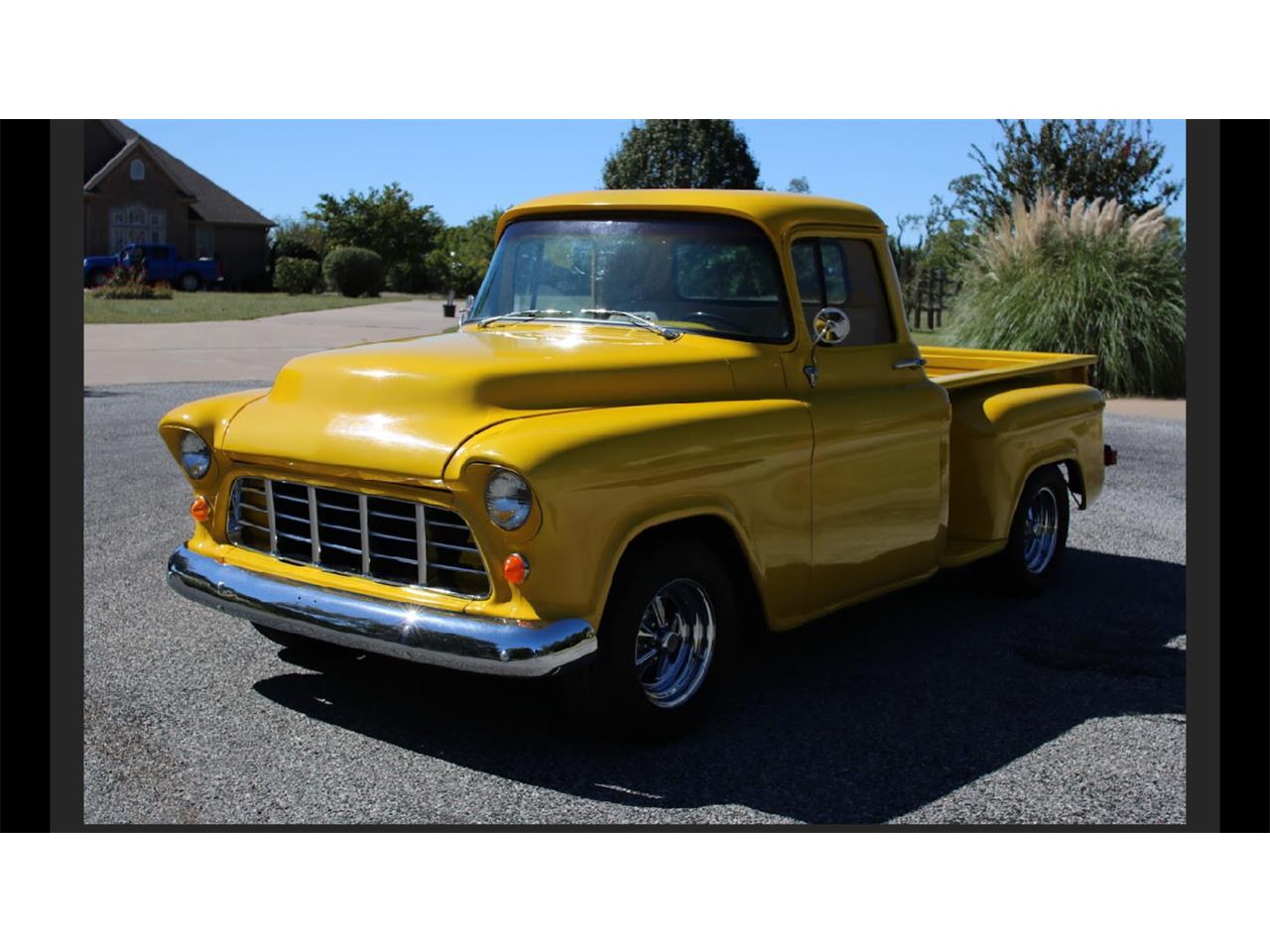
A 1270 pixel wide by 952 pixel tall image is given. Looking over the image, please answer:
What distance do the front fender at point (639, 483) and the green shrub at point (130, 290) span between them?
33.9 meters

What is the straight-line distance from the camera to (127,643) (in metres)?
5.82

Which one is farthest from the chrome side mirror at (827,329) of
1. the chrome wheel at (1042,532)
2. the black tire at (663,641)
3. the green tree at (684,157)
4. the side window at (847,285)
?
the green tree at (684,157)

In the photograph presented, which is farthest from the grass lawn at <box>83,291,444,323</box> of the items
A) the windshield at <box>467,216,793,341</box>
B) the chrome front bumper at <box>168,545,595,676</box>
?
the chrome front bumper at <box>168,545,595,676</box>

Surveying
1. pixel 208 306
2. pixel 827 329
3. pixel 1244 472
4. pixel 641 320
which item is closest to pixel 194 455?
pixel 641 320

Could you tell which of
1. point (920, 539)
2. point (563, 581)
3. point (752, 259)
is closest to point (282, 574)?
point (563, 581)

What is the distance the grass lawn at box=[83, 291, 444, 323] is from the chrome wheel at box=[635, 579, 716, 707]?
24.0m

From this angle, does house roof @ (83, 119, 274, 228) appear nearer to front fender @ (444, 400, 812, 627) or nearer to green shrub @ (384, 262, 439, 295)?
green shrub @ (384, 262, 439, 295)

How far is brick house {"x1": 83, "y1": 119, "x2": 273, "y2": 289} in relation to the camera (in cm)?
4297

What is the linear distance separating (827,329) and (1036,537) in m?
2.30

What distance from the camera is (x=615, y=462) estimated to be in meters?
4.32

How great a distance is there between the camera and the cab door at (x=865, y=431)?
5.26 metres

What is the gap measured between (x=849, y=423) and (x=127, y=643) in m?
3.14

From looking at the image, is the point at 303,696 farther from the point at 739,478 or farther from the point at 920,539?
the point at 920,539

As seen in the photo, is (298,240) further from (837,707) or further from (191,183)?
(837,707)
